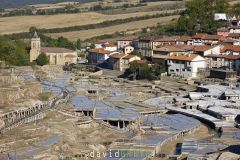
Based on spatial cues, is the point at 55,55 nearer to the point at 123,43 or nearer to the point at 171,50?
the point at 123,43

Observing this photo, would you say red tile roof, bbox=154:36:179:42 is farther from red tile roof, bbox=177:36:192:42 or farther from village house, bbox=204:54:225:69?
village house, bbox=204:54:225:69

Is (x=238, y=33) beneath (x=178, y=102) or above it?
above

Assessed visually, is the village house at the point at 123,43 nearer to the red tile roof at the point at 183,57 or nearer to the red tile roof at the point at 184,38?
the red tile roof at the point at 184,38

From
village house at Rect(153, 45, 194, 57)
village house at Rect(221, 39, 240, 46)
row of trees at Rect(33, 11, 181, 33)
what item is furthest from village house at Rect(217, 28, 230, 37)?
row of trees at Rect(33, 11, 181, 33)

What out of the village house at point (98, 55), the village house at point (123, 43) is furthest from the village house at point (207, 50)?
the village house at point (123, 43)

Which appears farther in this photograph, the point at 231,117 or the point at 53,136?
the point at 231,117

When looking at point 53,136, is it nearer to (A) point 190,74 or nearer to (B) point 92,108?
(B) point 92,108

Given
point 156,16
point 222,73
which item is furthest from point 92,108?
point 156,16

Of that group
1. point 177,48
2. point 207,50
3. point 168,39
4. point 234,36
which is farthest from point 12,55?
point 234,36
